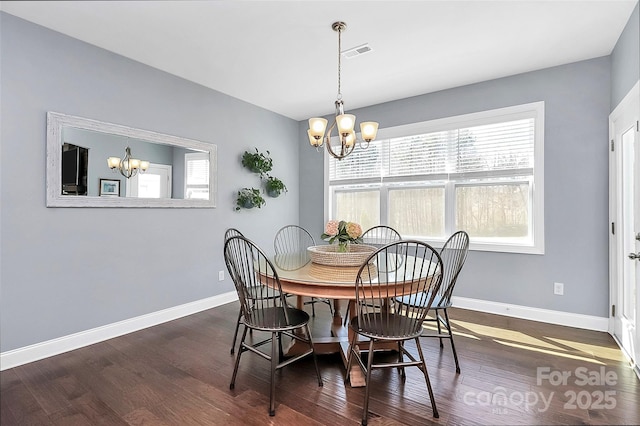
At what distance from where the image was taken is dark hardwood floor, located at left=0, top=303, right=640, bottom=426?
1.81 metres

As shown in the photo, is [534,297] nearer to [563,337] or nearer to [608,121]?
[563,337]

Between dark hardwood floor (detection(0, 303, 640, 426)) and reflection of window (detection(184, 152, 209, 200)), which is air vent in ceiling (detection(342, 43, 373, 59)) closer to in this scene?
reflection of window (detection(184, 152, 209, 200))

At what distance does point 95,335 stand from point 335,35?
10.8ft

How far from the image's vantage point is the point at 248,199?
4.20 m

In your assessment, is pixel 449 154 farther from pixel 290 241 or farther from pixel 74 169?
pixel 74 169

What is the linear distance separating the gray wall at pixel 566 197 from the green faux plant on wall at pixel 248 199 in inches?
108

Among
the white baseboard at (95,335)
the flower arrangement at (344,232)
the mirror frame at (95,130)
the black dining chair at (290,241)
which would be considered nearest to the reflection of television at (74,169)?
the mirror frame at (95,130)

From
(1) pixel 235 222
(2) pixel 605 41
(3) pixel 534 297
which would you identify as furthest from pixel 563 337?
(1) pixel 235 222

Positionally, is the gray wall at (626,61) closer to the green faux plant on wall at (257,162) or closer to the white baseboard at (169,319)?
the white baseboard at (169,319)

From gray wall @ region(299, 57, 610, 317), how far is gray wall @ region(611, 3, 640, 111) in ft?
0.60

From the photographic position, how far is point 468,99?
12.3 feet

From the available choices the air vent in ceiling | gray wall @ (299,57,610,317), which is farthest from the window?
the air vent in ceiling

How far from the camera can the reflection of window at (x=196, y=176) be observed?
3635mm

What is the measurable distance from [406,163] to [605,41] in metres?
2.15
